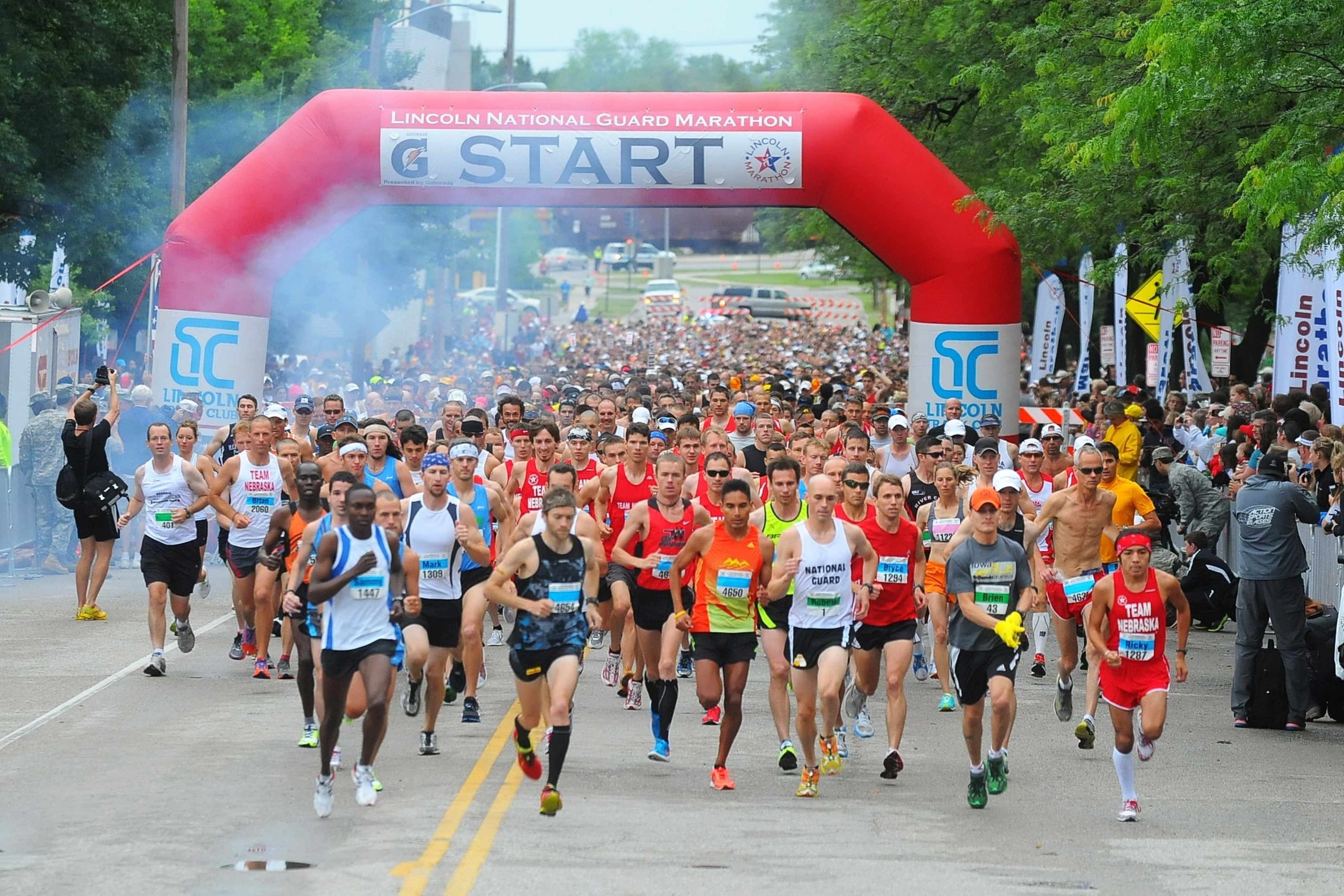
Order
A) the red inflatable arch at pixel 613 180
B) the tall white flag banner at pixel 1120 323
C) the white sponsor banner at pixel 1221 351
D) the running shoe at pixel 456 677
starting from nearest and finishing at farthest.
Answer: the running shoe at pixel 456 677 < the red inflatable arch at pixel 613 180 < the white sponsor banner at pixel 1221 351 < the tall white flag banner at pixel 1120 323

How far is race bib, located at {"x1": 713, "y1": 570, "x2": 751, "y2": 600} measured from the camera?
10164mm

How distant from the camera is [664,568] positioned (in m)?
11.8

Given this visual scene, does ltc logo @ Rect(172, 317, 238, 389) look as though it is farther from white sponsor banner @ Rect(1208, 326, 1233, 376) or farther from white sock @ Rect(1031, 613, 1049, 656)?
white sponsor banner @ Rect(1208, 326, 1233, 376)


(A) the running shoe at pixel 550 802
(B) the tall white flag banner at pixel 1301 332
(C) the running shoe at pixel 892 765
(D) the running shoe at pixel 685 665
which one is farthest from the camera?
(B) the tall white flag banner at pixel 1301 332

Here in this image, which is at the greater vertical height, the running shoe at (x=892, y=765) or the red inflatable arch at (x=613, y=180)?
the red inflatable arch at (x=613, y=180)

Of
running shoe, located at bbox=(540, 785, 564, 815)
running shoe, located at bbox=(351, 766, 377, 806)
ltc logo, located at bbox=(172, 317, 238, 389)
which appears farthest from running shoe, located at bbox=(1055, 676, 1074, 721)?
ltc logo, located at bbox=(172, 317, 238, 389)

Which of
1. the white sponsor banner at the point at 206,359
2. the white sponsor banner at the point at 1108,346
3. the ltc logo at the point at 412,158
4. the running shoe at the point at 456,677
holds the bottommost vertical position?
the running shoe at the point at 456,677

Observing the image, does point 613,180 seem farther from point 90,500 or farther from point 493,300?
point 493,300

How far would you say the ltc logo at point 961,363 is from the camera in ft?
63.1

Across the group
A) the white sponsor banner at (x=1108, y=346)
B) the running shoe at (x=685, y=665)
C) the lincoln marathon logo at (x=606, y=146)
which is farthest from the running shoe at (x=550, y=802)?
the white sponsor banner at (x=1108, y=346)

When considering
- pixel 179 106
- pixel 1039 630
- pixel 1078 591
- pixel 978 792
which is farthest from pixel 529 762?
pixel 179 106

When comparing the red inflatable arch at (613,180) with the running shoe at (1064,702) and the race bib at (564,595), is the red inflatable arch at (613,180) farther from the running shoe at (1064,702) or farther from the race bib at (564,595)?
the race bib at (564,595)

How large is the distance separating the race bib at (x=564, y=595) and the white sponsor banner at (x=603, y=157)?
9.76 metres

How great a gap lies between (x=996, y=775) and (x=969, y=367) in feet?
32.3
